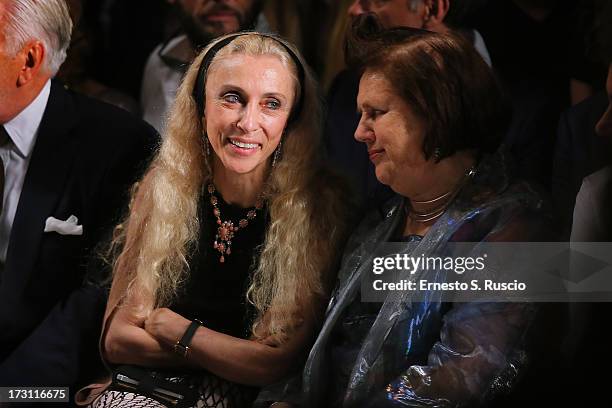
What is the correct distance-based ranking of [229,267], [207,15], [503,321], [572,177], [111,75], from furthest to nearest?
1. [111,75]
2. [207,15]
3. [229,267]
4. [572,177]
5. [503,321]

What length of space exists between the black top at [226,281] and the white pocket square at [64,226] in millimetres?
283

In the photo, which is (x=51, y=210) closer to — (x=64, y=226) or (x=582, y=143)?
(x=64, y=226)

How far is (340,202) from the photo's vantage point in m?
1.89

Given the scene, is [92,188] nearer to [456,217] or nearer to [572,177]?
[456,217]

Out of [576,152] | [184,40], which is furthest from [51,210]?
[576,152]

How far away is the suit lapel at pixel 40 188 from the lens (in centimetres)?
201

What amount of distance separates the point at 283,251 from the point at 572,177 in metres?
0.57

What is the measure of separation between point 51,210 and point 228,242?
40cm

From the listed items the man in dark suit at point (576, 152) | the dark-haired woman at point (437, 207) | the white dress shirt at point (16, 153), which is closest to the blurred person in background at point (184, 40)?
the white dress shirt at point (16, 153)

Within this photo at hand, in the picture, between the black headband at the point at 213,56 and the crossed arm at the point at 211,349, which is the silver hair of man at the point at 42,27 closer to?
the black headband at the point at 213,56

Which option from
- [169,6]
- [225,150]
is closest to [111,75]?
[169,6]

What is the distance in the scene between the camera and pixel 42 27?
1.97 metres

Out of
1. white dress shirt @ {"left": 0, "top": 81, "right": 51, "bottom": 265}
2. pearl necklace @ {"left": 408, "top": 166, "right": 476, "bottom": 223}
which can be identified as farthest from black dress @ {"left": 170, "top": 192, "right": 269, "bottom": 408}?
white dress shirt @ {"left": 0, "top": 81, "right": 51, "bottom": 265}

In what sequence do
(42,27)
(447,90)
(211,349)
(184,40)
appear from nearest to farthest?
(447,90) → (211,349) → (42,27) → (184,40)
